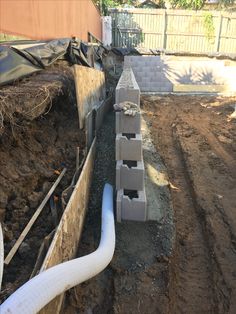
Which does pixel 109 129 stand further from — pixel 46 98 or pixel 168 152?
pixel 46 98

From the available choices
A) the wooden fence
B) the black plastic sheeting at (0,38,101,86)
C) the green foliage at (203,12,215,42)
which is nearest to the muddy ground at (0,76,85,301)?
the black plastic sheeting at (0,38,101,86)

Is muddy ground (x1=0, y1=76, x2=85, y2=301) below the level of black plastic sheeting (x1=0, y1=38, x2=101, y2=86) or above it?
below

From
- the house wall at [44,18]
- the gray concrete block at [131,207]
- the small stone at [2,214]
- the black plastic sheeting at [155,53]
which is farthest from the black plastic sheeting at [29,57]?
the black plastic sheeting at [155,53]

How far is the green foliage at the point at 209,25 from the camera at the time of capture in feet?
55.5

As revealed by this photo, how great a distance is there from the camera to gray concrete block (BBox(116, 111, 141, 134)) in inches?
181

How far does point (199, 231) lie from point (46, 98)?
9.15 ft

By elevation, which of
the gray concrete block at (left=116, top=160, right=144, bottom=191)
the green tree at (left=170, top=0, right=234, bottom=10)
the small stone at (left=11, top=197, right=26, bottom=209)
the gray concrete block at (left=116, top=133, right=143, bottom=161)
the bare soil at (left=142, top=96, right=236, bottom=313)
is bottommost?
the bare soil at (left=142, top=96, right=236, bottom=313)

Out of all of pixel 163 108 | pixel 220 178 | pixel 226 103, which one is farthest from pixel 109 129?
pixel 226 103

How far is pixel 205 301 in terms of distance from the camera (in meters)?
3.24

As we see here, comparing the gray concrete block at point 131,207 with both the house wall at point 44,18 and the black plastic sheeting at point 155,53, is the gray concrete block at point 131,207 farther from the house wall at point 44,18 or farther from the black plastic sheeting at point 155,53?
the black plastic sheeting at point 155,53

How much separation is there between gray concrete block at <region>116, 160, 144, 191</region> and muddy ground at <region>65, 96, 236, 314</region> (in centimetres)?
52

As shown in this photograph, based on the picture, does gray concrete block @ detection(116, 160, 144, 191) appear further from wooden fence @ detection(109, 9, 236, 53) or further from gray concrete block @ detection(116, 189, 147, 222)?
wooden fence @ detection(109, 9, 236, 53)

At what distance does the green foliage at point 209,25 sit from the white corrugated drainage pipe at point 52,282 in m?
16.9

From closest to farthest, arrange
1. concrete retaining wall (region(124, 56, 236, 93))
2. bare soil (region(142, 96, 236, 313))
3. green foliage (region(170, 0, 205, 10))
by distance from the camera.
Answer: bare soil (region(142, 96, 236, 313)) → concrete retaining wall (region(124, 56, 236, 93)) → green foliage (region(170, 0, 205, 10))
